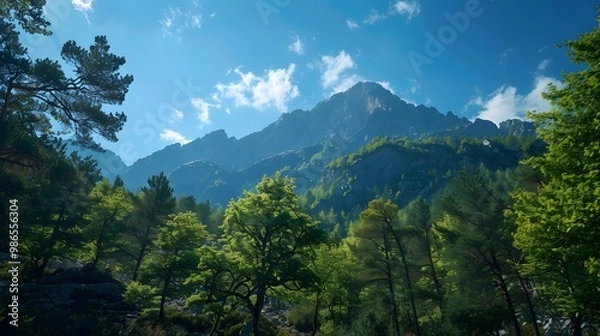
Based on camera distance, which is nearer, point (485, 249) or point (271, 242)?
point (271, 242)

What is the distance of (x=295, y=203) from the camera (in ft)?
64.8

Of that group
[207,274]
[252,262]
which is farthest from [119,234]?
[252,262]

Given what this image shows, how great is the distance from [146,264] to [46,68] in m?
14.0

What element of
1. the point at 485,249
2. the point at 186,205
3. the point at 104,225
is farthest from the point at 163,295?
the point at 186,205

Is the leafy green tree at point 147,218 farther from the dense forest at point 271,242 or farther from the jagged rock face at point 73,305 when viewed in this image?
the jagged rock face at point 73,305

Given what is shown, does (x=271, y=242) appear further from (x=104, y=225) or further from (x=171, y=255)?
(x=104, y=225)

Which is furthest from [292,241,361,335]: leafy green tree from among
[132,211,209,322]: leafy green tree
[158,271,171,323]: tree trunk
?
[158,271,171,323]: tree trunk

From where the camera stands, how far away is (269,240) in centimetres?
1908

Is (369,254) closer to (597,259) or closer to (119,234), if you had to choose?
(597,259)

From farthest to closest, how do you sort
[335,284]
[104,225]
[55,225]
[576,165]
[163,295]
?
[104,225] → [55,225] → [335,284] → [163,295] → [576,165]

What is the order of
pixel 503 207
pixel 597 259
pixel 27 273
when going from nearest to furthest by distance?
pixel 597 259
pixel 503 207
pixel 27 273

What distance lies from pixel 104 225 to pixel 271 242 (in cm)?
2251

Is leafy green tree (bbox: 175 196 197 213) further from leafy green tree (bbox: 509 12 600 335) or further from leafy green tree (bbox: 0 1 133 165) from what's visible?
leafy green tree (bbox: 509 12 600 335)

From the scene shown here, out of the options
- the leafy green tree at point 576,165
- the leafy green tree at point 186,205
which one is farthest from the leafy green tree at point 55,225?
the leafy green tree at point 186,205
